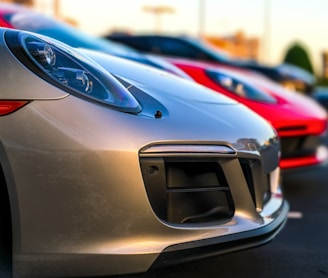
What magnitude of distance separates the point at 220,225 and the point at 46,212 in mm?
723

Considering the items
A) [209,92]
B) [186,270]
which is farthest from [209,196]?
[209,92]

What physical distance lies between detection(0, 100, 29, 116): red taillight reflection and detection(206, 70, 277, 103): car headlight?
252cm

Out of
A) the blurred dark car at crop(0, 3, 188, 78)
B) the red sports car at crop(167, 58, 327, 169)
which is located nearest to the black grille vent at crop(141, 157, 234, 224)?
the blurred dark car at crop(0, 3, 188, 78)

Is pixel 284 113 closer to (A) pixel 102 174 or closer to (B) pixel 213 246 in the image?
(B) pixel 213 246

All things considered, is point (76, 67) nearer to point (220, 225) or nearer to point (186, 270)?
point (220, 225)

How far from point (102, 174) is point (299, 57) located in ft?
84.3

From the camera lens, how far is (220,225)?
2.23m

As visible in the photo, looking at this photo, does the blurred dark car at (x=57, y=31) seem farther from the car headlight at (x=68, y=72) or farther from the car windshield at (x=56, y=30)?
the car headlight at (x=68, y=72)

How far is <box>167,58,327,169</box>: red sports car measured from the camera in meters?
4.12

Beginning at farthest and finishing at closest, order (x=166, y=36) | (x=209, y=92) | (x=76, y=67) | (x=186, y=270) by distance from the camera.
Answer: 1. (x=166, y=36)
2. (x=209, y=92)
3. (x=186, y=270)
4. (x=76, y=67)

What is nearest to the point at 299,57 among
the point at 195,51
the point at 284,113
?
the point at 195,51

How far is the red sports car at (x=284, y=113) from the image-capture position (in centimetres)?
412

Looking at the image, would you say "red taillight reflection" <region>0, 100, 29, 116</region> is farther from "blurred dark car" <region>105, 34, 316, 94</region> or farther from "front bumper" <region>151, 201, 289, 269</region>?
"blurred dark car" <region>105, 34, 316, 94</region>

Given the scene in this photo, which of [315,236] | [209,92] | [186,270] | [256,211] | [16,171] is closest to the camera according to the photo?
[16,171]
